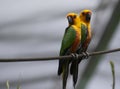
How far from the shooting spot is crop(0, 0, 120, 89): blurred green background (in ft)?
Answer: 8.98

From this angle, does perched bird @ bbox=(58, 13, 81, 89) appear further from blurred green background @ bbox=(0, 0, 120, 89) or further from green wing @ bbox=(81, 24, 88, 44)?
blurred green background @ bbox=(0, 0, 120, 89)

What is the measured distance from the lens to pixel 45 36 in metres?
2.85

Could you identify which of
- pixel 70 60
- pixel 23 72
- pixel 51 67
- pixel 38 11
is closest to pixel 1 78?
pixel 23 72

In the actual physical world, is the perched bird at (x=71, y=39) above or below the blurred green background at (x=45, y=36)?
above

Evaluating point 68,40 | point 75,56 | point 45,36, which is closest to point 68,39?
point 68,40

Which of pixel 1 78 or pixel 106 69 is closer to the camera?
pixel 1 78

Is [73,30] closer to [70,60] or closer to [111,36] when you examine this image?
[70,60]

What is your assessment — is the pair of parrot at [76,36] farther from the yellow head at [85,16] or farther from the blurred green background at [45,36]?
the blurred green background at [45,36]

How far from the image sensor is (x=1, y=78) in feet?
9.46

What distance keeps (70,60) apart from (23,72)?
44.6 inches

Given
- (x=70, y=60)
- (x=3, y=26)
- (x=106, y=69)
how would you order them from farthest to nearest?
1. (x=106, y=69)
2. (x=3, y=26)
3. (x=70, y=60)

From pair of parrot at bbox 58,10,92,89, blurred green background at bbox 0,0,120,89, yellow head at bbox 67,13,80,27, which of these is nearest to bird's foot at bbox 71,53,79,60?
pair of parrot at bbox 58,10,92,89

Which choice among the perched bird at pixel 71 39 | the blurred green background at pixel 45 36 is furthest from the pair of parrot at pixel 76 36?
the blurred green background at pixel 45 36

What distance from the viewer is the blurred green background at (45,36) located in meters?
2.74
